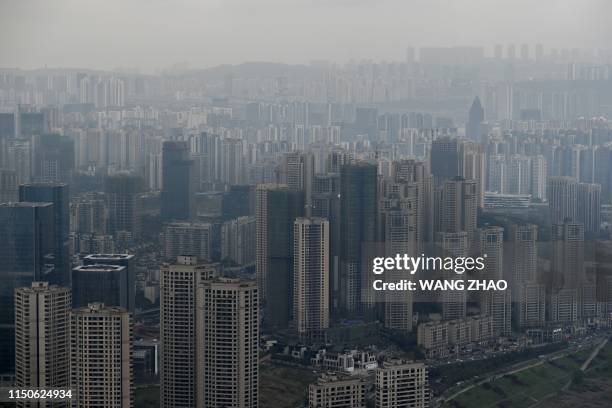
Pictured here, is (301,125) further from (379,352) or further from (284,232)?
(379,352)

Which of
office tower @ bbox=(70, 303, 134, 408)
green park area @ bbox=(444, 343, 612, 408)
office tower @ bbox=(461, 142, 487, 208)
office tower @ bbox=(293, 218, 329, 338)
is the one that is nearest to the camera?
office tower @ bbox=(70, 303, 134, 408)

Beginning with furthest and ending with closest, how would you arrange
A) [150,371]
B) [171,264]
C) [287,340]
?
[287,340]
[171,264]
[150,371]

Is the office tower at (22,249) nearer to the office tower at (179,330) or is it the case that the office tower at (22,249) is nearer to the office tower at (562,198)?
the office tower at (179,330)

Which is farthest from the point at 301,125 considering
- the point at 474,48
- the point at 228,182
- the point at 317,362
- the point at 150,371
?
the point at 150,371

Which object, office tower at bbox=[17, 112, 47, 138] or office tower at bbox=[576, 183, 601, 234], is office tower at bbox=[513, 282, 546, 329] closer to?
office tower at bbox=[576, 183, 601, 234]

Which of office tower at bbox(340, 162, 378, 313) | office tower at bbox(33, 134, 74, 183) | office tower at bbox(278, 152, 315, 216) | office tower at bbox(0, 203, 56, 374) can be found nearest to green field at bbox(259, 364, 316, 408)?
office tower at bbox(340, 162, 378, 313)
